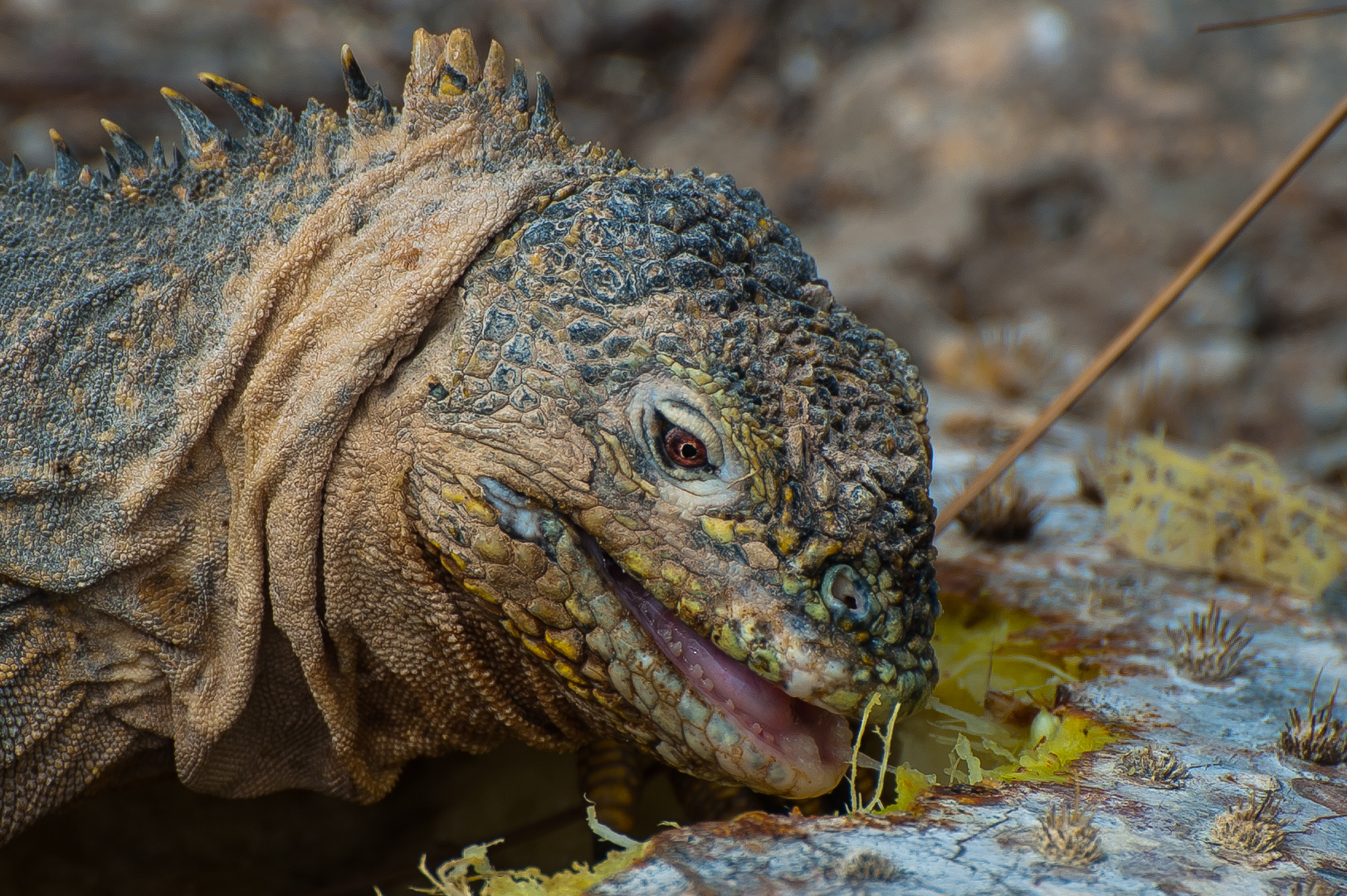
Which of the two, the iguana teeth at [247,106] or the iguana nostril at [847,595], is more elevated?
the iguana teeth at [247,106]

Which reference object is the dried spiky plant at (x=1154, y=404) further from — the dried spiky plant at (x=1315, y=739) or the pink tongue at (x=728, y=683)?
the pink tongue at (x=728, y=683)

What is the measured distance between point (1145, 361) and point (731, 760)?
7.39m

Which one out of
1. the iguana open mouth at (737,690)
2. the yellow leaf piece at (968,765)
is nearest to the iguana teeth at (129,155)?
the iguana open mouth at (737,690)

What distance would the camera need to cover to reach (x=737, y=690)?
2820 millimetres

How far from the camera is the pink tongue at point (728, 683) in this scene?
2822mm

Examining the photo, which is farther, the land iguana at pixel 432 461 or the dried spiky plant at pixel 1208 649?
the dried spiky plant at pixel 1208 649

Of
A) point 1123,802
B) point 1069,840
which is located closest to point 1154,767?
point 1123,802

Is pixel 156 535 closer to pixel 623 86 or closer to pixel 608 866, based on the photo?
pixel 608 866

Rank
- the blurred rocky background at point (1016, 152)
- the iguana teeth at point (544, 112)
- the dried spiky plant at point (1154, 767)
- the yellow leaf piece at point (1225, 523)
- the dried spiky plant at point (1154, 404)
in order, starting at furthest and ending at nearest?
the blurred rocky background at point (1016, 152) → the dried spiky plant at point (1154, 404) → the yellow leaf piece at point (1225, 523) → the iguana teeth at point (544, 112) → the dried spiky plant at point (1154, 767)

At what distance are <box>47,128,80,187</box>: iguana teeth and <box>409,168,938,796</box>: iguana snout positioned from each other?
1.38 m

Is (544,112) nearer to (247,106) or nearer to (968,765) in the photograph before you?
(247,106)

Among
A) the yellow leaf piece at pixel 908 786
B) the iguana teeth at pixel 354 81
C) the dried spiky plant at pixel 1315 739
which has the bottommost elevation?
the yellow leaf piece at pixel 908 786

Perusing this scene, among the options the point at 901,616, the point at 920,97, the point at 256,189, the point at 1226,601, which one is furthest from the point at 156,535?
the point at 920,97

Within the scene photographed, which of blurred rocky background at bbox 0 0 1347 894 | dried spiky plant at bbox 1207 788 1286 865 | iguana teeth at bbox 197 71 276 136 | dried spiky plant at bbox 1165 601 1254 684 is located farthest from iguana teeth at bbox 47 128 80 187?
blurred rocky background at bbox 0 0 1347 894
